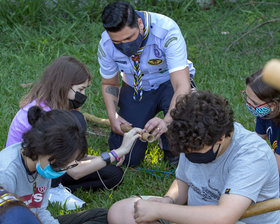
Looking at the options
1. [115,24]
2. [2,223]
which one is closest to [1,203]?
[2,223]

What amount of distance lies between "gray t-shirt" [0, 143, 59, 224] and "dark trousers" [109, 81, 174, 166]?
1.49 metres

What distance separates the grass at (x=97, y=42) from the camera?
534 cm

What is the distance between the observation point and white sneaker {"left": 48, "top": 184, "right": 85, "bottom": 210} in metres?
3.62

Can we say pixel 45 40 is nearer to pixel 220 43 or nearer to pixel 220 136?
pixel 220 43

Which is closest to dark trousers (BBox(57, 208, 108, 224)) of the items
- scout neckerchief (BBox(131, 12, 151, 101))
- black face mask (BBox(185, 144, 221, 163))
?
black face mask (BBox(185, 144, 221, 163))

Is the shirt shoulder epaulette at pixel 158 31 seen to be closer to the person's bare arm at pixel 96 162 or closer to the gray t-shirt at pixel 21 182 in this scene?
the person's bare arm at pixel 96 162

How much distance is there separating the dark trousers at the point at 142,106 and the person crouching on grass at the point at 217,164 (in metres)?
1.65

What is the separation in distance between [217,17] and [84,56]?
2.40 metres

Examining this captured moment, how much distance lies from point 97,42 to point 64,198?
345 centimetres

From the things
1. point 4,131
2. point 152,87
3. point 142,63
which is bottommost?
point 4,131

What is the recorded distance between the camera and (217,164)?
2.70 m

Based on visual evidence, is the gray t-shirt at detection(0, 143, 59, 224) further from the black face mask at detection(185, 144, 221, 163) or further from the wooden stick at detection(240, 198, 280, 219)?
the wooden stick at detection(240, 198, 280, 219)

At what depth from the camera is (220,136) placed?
2.50 metres

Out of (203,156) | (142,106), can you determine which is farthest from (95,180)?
(203,156)
